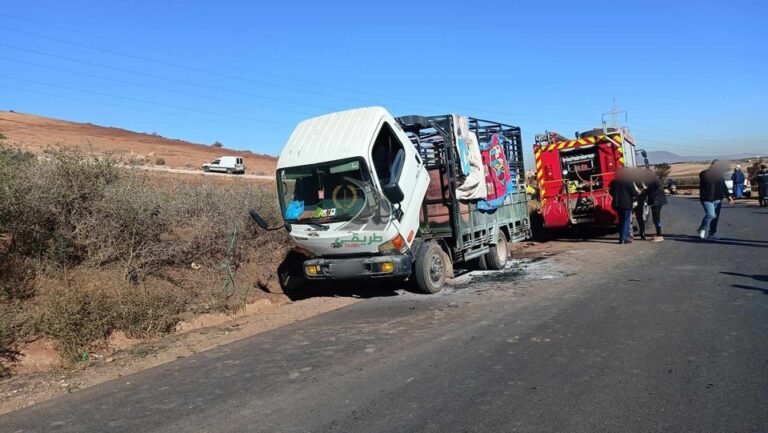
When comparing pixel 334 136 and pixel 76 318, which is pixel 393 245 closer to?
pixel 334 136

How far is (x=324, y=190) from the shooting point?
864 centimetres

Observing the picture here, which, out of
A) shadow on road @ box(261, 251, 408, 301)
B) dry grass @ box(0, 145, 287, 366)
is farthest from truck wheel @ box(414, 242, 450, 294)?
dry grass @ box(0, 145, 287, 366)

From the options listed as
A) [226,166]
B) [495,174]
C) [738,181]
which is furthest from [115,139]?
[495,174]

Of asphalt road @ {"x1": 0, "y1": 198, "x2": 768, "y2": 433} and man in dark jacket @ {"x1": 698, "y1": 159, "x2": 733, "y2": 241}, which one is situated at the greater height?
man in dark jacket @ {"x1": 698, "y1": 159, "x2": 733, "y2": 241}

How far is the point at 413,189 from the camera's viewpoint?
8.98 metres

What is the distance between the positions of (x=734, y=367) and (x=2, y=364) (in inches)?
291

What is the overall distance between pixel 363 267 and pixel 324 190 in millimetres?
1352

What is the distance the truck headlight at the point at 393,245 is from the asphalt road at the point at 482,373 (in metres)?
0.85

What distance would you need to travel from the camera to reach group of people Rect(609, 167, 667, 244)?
44.8ft

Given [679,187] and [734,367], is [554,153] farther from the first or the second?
[679,187]

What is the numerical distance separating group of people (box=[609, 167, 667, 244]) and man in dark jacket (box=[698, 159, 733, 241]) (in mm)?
991

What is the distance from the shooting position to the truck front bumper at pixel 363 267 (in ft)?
27.7

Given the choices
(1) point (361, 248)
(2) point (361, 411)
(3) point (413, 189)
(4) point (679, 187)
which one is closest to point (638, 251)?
(3) point (413, 189)

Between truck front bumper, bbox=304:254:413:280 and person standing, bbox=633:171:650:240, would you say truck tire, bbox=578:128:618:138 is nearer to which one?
person standing, bbox=633:171:650:240
